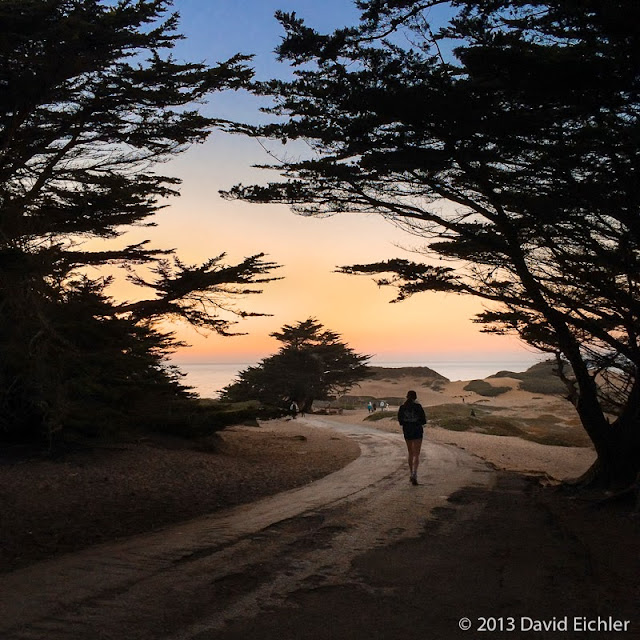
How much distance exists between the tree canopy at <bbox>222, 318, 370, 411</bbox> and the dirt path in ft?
104

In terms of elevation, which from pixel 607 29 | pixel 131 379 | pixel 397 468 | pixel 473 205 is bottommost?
pixel 397 468

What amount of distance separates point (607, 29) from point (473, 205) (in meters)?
4.04

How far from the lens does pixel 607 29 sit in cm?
597

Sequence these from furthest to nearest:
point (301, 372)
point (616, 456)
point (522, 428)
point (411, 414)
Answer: point (301, 372) < point (522, 428) < point (411, 414) < point (616, 456)

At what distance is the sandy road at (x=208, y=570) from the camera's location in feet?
13.9

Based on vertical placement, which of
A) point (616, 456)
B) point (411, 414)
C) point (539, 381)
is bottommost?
point (616, 456)

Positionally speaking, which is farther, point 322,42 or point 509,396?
point 509,396

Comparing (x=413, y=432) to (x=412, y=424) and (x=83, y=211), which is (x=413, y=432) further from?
(x=83, y=211)

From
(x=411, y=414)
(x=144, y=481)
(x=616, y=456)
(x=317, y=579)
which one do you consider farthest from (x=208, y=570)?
(x=616, y=456)

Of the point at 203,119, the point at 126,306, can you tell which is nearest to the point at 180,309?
the point at 126,306

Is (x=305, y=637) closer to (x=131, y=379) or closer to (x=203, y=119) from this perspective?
(x=131, y=379)

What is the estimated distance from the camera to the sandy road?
13.9 feet

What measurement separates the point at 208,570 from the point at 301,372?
37.1 meters

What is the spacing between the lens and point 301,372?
4253 cm
